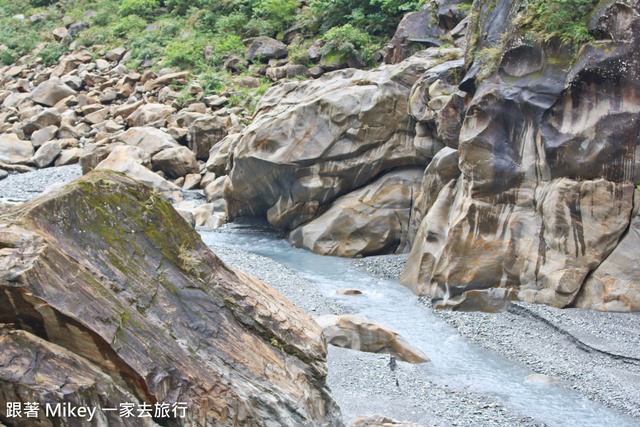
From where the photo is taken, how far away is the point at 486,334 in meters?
8.61

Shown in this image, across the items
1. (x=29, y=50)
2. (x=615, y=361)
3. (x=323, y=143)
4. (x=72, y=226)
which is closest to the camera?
(x=72, y=226)

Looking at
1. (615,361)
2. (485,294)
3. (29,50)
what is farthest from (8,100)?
(615,361)

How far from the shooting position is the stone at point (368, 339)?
736 cm

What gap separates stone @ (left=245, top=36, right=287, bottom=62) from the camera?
29.5 meters

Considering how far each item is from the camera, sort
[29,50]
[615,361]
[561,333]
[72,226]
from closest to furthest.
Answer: [72,226]
[615,361]
[561,333]
[29,50]

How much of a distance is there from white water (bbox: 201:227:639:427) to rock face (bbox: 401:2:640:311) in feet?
3.17

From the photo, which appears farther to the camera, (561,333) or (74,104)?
(74,104)

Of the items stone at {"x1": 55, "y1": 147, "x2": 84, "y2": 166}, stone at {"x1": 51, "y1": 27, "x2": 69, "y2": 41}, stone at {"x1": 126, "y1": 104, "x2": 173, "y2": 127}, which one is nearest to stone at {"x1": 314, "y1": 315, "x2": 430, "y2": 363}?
stone at {"x1": 55, "y1": 147, "x2": 84, "y2": 166}

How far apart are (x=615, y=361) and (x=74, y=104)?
3036 centimetres

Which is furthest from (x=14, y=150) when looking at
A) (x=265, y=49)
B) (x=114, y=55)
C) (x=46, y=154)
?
(x=265, y=49)

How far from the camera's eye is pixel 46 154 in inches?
915

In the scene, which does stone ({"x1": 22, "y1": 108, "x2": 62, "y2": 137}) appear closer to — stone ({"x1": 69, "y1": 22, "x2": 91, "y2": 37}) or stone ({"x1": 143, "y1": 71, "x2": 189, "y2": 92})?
stone ({"x1": 143, "y1": 71, "x2": 189, "y2": 92})

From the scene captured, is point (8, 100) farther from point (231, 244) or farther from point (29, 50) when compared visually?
point (231, 244)

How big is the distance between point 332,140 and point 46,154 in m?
15.6
